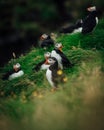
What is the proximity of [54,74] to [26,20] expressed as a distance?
30.3 metres

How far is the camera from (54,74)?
13.9m

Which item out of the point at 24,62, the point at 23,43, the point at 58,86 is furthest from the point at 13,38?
the point at 58,86

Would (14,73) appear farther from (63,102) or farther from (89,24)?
(63,102)

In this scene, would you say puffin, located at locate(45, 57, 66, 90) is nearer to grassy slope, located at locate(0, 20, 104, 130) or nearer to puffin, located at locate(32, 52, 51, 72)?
grassy slope, located at locate(0, 20, 104, 130)

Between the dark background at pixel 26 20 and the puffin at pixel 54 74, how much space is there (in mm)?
27156

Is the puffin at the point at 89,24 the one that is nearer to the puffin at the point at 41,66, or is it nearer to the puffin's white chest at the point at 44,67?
the puffin at the point at 41,66

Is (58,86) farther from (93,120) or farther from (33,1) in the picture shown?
(33,1)

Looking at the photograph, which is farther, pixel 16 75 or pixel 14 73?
pixel 14 73

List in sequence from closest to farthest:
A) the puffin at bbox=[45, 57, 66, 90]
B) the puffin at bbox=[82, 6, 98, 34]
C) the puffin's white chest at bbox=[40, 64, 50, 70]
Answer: the puffin at bbox=[45, 57, 66, 90], the puffin's white chest at bbox=[40, 64, 50, 70], the puffin at bbox=[82, 6, 98, 34]

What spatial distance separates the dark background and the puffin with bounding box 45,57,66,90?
27.2m

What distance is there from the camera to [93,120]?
1085 centimetres

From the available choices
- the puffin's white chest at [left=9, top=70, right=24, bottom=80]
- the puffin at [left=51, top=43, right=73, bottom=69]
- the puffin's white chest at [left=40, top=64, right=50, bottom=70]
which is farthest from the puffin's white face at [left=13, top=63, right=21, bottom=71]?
the puffin at [left=51, top=43, right=73, bottom=69]

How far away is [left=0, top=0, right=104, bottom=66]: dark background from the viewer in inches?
1682

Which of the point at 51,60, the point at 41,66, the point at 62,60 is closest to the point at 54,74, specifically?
the point at 51,60
